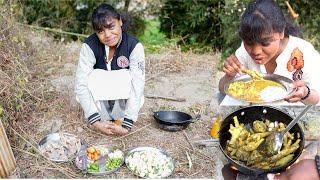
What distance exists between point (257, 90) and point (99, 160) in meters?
1.35

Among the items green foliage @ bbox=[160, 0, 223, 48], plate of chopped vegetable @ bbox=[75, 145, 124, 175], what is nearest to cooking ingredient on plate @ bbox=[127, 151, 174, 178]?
plate of chopped vegetable @ bbox=[75, 145, 124, 175]

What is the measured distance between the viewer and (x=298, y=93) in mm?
2939

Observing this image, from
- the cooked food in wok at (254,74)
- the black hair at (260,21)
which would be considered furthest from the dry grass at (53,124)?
the black hair at (260,21)

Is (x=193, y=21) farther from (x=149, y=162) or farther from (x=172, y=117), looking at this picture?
(x=149, y=162)

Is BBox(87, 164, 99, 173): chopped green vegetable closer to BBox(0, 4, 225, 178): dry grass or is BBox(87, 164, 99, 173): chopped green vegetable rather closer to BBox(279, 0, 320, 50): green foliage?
BBox(0, 4, 225, 178): dry grass

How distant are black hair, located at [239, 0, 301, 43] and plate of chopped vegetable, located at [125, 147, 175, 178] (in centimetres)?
116

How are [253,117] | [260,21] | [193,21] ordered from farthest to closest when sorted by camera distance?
1. [193,21]
2. [253,117]
3. [260,21]

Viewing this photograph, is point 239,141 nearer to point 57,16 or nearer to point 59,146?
point 59,146

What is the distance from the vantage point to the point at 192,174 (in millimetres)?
3316

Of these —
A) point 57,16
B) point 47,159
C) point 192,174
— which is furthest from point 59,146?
point 57,16

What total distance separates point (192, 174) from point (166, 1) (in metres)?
3.87

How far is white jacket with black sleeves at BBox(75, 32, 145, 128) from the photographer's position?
11.8 ft

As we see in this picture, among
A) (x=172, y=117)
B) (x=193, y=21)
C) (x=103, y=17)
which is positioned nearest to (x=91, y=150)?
(x=172, y=117)

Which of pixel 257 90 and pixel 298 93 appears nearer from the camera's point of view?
pixel 298 93
